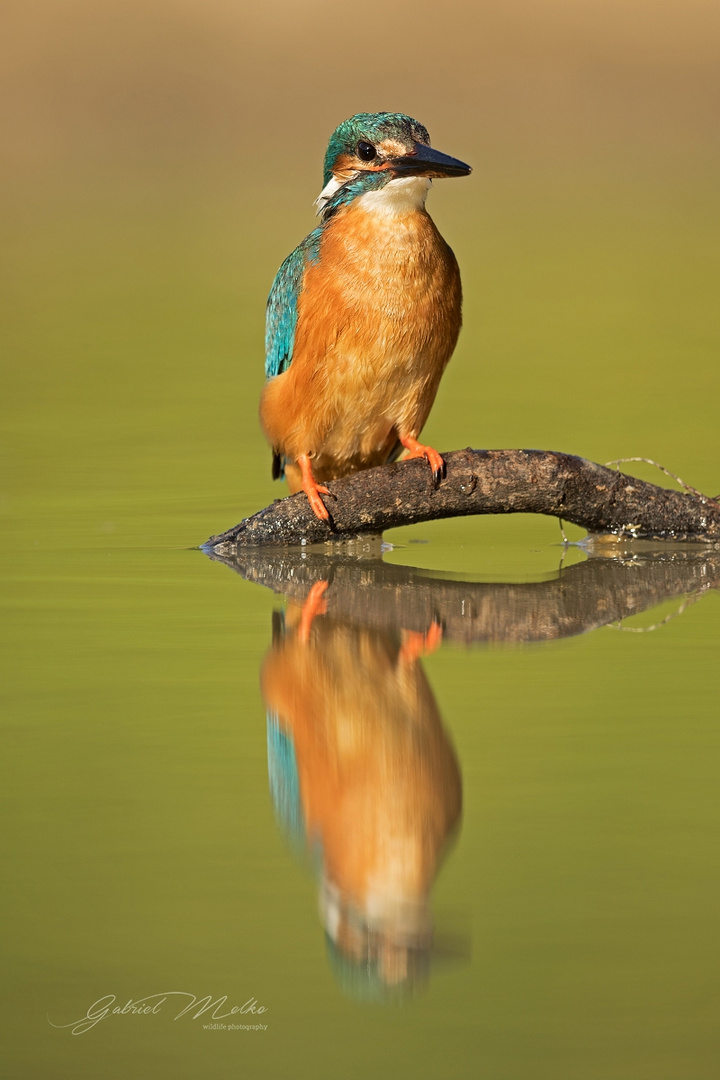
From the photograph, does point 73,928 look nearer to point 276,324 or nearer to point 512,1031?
point 512,1031

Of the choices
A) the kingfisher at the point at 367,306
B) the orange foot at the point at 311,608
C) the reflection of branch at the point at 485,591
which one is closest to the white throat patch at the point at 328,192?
the kingfisher at the point at 367,306

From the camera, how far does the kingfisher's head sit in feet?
16.0

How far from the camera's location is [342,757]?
2936 mm

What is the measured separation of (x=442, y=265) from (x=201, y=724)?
259 cm

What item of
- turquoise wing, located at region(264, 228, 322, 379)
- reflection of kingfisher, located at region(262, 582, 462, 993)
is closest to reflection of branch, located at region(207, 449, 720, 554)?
turquoise wing, located at region(264, 228, 322, 379)

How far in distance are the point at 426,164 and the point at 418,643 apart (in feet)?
6.24

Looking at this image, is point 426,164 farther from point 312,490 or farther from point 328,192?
point 312,490

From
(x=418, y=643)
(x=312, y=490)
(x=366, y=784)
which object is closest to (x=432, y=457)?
(x=312, y=490)

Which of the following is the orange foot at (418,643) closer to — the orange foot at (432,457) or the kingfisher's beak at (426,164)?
the orange foot at (432,457)

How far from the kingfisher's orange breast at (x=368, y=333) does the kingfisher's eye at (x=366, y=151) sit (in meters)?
0.16

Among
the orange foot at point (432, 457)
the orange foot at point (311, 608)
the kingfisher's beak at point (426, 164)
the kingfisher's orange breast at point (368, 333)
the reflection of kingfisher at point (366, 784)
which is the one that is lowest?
the reflection of kingfisher at point (366, 784)

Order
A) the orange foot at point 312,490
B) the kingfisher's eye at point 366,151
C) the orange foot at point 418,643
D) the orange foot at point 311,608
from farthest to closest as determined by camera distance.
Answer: the orange foot at point 312,490
the kingfisher's eye at point 366,151
the orange foot at point 311,608
the orange foot at point 418,643

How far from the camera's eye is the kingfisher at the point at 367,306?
503 cm

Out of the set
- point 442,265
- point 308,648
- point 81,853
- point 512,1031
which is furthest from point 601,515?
point 512,1031
